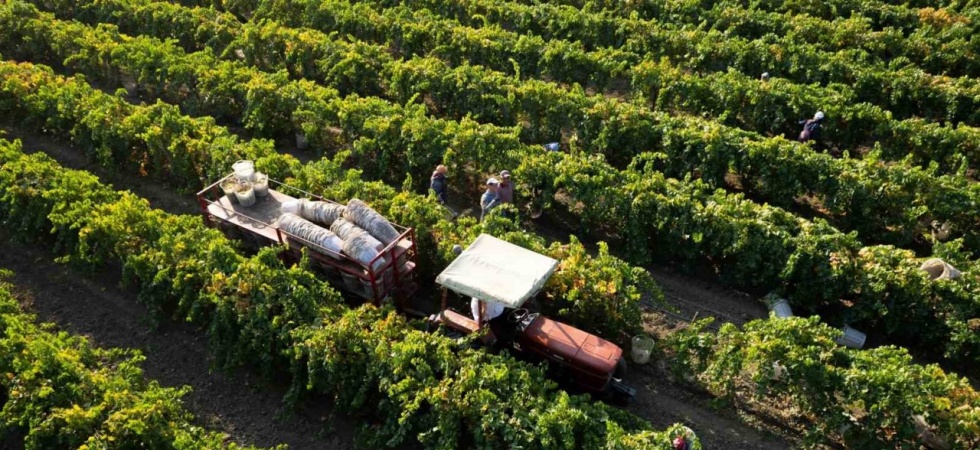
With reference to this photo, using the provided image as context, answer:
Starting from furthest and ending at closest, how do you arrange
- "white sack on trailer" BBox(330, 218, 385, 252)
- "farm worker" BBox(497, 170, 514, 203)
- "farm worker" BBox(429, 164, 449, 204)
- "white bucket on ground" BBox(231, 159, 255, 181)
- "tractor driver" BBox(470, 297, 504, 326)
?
"farm worker" BBox(429, 164, 449, 204)
"farm worker" BBox(497, 170, 514, 203)
"white bucket on ground" BBox(231, 159, 255, 181)
"white sack on trailer" BBox(330, 218, 385, 252)
"tractor driver" BBox(470, 297, 504, 326)

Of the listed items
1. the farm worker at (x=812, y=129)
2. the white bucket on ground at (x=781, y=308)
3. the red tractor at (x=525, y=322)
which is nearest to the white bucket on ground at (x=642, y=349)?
the red tractor at (x=525, y=322)

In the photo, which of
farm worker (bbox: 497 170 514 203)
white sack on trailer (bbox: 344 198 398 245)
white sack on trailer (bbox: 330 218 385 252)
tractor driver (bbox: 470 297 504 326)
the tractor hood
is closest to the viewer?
the tractor hood

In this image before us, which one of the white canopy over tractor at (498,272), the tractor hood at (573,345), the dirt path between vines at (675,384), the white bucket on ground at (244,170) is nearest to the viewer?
the white canopy over tractor at (498,272)

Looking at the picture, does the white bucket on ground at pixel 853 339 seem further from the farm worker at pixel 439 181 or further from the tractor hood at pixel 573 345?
the farm worker at pixel 439 181

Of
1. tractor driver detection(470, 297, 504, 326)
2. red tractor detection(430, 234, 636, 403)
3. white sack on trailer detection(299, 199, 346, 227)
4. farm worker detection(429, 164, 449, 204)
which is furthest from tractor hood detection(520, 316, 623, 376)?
farm worker detection(429, 164, 449, 204)

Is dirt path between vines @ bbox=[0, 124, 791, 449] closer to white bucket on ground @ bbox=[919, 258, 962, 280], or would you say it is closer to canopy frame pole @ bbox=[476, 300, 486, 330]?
canopy frame pole @ bbox=[476, 300, 486, 330]

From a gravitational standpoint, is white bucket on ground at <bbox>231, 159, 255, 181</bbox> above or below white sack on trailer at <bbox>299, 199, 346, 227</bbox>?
above
